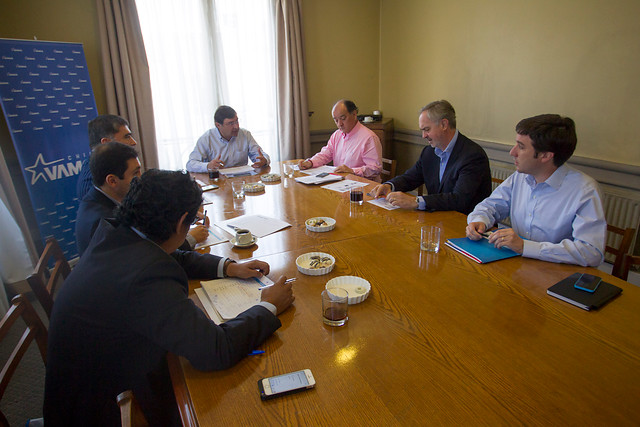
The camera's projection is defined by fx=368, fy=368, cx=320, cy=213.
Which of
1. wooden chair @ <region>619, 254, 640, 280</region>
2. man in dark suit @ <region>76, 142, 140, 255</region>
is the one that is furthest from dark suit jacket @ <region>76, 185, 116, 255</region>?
wooden chair @ <region>619, 254, 640, 280</region>

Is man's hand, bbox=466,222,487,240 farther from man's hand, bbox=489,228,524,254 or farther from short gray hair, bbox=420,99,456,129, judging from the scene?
short gray hair, bbox=420,99,456,129

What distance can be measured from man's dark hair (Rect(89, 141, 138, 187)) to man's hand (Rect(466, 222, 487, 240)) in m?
1.59

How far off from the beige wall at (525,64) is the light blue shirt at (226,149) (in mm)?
2109

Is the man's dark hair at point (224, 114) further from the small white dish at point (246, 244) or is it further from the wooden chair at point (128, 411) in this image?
the wooden chair at point (128, 411)

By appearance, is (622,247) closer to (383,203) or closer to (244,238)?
(383,203)

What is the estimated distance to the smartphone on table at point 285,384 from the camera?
83cm

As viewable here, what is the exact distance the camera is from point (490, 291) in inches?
48.2

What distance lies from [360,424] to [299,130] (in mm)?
4169

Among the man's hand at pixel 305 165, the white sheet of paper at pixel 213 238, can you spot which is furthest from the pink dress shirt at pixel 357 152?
the white sheet of paper at pixel 213 238

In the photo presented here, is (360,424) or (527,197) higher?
(527,197)

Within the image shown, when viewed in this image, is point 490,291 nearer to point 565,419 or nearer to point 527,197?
point 565,419

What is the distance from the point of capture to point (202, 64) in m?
4.08

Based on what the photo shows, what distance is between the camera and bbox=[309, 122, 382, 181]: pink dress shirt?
10.7ft

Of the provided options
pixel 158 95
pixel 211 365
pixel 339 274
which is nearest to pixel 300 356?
pixel 211 365
